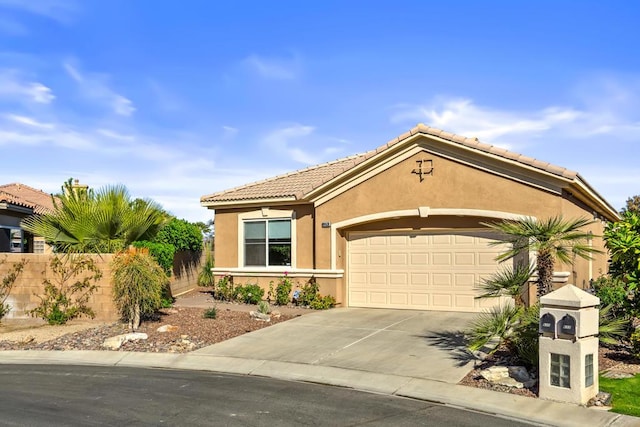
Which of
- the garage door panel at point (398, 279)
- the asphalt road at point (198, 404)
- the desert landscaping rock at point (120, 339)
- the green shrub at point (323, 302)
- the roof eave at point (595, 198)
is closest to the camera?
the asphalt road at point (198, 404)

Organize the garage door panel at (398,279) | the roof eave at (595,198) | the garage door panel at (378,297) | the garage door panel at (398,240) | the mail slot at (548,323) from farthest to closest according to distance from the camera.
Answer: the garage door panel at (378,297) → the garage door panel at (398,240) → the garage door panel at (398,279) → the roof eave at (595,198) → the mail slot at (548,323)

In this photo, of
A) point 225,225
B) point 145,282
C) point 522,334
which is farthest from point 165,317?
point 522,334

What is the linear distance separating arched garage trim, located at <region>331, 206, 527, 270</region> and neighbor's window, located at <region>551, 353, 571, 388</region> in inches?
277

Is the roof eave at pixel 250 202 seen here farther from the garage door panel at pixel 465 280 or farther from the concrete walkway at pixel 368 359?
the garage door panel at pixel 465 280

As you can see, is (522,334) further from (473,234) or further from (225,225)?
(225,225)

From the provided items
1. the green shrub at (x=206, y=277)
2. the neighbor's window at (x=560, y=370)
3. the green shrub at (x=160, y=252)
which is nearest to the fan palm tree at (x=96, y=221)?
the green shrub at (x=160, y=252)

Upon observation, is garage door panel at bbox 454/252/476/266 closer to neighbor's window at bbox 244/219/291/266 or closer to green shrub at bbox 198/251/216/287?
neighbor's window at bbox 244/219/291/266

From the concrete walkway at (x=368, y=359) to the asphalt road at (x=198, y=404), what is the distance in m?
0.50

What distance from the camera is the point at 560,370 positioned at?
855cm

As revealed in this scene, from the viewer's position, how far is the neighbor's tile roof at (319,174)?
15.1m

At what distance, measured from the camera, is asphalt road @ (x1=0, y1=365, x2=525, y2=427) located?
7793 millimetres

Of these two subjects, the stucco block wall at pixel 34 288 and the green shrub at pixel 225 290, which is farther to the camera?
the green shrub at pixel 225 290

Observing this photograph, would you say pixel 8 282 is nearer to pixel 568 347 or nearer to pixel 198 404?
pixel 198 404

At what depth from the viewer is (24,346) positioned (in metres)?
13.9
